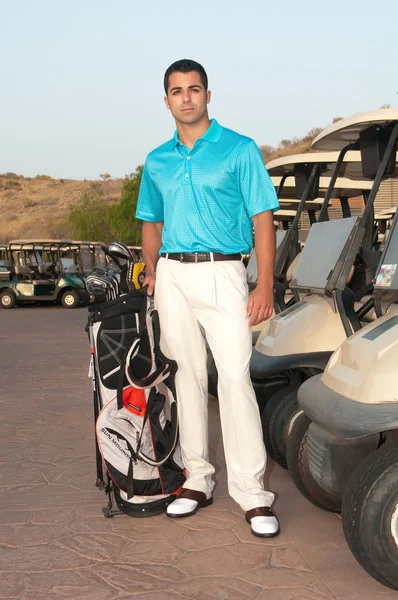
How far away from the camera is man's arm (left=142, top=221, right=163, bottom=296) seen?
12.6ft

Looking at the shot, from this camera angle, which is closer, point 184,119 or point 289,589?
point 289,589

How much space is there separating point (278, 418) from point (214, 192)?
1157 millimetres

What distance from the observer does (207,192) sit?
11.3 ft

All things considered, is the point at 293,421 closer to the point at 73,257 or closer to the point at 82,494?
the point at 82,494

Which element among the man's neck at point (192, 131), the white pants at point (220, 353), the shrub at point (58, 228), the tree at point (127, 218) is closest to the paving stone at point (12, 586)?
the white pants at point (220, 353)

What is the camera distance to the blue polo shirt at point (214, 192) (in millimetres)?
3418

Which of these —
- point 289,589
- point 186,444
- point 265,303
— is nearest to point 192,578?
point 289,589

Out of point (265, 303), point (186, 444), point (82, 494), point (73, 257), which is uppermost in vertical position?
point (265, 303)

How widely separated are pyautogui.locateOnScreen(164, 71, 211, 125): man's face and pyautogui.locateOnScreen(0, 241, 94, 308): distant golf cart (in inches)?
683

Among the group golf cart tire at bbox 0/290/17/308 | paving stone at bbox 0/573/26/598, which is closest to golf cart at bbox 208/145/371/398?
paving stone at bbox 0/573/26/598

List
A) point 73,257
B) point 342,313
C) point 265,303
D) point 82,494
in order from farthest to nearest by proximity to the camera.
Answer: point 73,257 < point 82,494 < point 342,313 < point 265,303

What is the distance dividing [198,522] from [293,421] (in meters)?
0.58

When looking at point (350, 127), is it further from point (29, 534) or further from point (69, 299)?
point (69, 299)

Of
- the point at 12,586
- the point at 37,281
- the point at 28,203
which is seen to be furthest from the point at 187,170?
the point at 28,203
